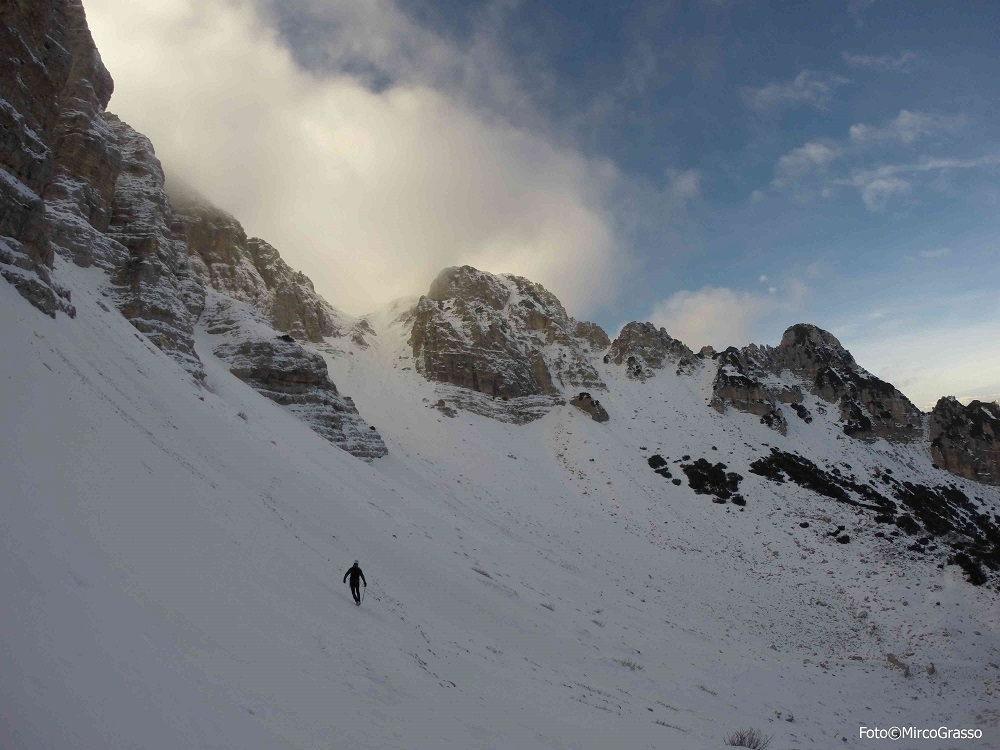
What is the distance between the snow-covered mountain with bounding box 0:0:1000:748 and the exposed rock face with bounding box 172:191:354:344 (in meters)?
0.43

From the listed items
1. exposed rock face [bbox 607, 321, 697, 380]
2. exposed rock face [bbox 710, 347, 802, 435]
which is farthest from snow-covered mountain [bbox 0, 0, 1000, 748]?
exposed rock face [bbox 607, 321, 697, 380]

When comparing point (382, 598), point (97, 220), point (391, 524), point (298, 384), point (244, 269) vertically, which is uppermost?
point (244, 269)

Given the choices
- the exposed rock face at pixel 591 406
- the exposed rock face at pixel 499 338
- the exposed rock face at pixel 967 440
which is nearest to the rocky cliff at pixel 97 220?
the exposed rock face at pixel 499 338

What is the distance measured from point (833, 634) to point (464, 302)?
6551 cm

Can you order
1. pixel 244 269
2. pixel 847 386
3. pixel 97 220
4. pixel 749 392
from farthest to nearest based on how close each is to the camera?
pixel 847 386 < pixel 749 392 < pixel 244 269 < pixel 97 220

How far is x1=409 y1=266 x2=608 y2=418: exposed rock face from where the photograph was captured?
7238cm

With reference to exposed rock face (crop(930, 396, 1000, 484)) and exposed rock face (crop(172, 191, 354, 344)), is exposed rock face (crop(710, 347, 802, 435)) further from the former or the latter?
exposed rock face (crop(172, 191, 354, 344))

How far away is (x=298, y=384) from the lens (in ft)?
139

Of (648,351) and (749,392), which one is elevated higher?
(648,351)

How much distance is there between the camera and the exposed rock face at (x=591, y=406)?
69125 millimetres

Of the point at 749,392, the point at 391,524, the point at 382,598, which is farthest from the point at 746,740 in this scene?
the point at 749,392

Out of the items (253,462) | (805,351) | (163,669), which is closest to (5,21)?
(253,462)

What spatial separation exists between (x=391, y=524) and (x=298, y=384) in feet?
71.2

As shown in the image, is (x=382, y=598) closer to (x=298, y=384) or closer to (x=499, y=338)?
(x=298, y=384)
